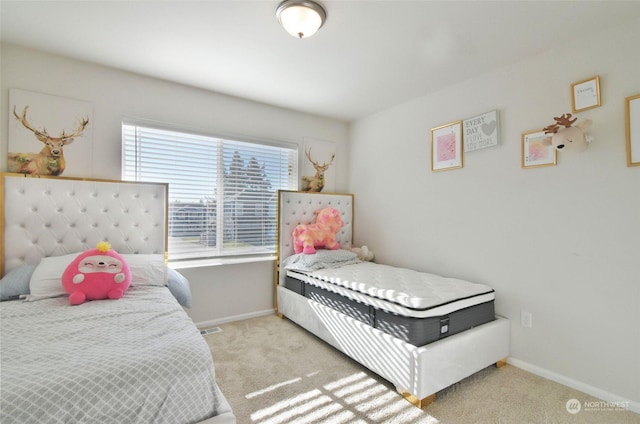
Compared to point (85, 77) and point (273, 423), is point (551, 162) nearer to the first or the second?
→ point (273, 423)

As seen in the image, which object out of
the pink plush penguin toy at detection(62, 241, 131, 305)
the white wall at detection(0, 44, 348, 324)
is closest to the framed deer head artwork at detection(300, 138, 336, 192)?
the white wall at detection(0, 44, 348, 324)

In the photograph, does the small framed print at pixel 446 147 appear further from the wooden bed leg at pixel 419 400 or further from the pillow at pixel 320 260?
the wooden bed leg at pixel 419 400

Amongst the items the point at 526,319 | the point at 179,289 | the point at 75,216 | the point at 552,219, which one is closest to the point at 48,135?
the point at 75,216

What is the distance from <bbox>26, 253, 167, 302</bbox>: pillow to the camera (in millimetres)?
1882

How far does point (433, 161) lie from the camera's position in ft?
9.75

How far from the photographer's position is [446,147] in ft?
9.37

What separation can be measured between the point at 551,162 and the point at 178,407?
275 cm

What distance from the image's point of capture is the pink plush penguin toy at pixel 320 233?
3270mm

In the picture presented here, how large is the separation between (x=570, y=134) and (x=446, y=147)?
3.26ft

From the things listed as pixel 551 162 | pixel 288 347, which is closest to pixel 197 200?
pixel 288 347

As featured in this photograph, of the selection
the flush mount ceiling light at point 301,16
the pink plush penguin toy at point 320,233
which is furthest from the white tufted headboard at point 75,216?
the flush mount ceiling light at point 301,16

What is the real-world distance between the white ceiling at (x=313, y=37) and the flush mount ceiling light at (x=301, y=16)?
0.22 ft
